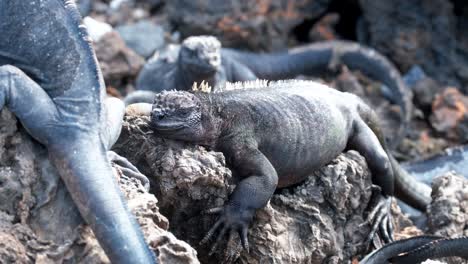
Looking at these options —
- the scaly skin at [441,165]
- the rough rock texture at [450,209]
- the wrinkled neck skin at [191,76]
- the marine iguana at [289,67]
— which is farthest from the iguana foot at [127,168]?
the marine iguana at [289,67]

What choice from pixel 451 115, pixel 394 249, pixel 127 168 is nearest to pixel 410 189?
pixel 394 249

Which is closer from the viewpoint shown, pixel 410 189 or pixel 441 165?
pixel 410 189

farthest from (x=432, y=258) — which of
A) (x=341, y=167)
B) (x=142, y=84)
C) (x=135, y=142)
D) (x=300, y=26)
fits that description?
(x=300, y=26)

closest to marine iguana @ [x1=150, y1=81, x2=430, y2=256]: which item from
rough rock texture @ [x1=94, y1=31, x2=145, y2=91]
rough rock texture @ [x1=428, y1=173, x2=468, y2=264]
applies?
rough rock texture @ [x1=428, y1=173, x2=468, y2=264]

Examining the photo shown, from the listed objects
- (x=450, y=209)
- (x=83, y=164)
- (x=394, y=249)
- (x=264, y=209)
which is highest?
(x=83, y=164)

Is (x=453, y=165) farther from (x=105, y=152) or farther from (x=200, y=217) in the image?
→ (x=105, y=152)

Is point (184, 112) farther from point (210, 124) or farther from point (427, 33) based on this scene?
point (427, 33)

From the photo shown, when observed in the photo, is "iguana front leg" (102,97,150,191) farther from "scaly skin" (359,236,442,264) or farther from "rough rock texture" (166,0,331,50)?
"rough rock texture" (166,0,331,50)
